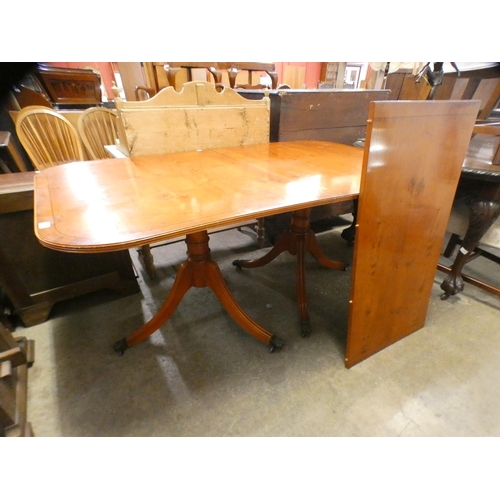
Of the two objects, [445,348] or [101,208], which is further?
[445,348]

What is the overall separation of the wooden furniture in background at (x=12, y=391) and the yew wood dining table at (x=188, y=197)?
15.1 inches

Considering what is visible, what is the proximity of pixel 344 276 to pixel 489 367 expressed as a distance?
88cm

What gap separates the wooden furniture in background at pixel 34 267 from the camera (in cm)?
127

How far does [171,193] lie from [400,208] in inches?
32.8

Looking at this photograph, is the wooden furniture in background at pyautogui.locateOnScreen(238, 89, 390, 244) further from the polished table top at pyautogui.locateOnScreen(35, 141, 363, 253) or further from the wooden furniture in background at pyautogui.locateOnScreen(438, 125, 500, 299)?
the wooden furniture in background at pyautogui.locateOnScreen(438, 125, 500, 299)

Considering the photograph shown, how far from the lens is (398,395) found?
1.17 m

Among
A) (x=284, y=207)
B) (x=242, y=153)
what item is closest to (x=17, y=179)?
(x=242, y=153)

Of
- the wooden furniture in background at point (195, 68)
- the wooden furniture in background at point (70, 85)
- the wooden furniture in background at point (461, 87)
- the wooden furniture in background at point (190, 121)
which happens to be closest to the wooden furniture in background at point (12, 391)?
the wooden furniture in background at point (190, 121)

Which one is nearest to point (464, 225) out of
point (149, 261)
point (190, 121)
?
point (190, 121)

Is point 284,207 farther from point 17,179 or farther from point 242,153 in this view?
point 17,179

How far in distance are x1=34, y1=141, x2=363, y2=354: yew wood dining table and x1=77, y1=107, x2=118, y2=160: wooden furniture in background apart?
1.34m

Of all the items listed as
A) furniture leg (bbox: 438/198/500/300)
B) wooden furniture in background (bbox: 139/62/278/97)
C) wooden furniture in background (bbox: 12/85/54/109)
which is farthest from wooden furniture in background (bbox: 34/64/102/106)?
furniture leg (bbox: 438/198/500/300)

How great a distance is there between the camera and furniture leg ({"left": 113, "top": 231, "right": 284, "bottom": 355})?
4.09 feet

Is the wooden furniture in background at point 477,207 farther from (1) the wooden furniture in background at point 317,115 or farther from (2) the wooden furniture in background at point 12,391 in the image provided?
(2) the wooden furniture in background at point 12,391
